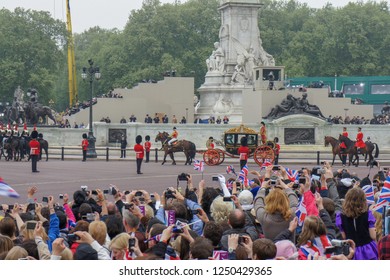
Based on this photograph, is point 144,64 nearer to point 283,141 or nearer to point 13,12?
point 13,12

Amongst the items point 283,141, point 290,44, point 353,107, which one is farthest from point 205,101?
point 290,44

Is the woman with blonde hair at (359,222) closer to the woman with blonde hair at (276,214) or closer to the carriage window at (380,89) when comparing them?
the woman with blonde hair at (276,214)

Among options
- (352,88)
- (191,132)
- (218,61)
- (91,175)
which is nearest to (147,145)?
Result: (91,175)

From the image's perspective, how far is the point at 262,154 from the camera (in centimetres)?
3925

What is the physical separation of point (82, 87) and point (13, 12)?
59.4ft

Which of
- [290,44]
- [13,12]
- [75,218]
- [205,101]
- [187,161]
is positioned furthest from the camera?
[290,44]

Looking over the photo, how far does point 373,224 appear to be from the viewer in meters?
9.58

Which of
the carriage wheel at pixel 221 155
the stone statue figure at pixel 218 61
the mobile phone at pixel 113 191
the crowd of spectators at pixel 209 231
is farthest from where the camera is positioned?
the stone statue figure at pixel 218 61

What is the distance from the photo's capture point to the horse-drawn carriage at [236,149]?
3903 cm

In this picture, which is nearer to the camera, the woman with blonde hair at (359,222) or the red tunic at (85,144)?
the woman with blonde hair at (359,222)

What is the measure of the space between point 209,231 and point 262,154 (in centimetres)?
3003

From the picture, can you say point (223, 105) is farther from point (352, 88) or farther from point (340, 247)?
point (340, 247)

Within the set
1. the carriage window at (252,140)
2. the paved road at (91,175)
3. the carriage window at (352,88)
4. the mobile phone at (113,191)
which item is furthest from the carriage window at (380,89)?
the mobile phone at (113,191)

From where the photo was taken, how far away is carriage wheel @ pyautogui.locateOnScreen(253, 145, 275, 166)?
3881 cm
